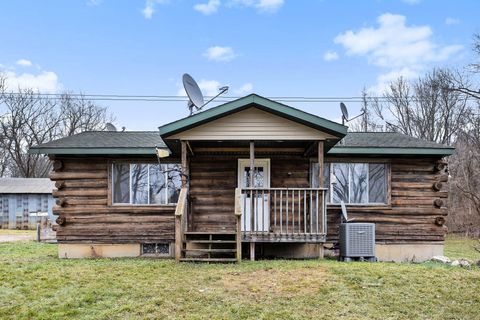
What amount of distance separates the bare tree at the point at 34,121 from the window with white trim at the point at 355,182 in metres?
32.6

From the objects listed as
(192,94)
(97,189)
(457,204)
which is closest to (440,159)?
(192,94)

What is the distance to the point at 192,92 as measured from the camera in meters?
11.3

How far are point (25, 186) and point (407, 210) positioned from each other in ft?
83.9

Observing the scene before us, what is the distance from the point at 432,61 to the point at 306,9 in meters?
13.1

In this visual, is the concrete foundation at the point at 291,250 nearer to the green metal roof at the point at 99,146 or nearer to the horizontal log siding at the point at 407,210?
the horizontal log siding at the point at 407,210

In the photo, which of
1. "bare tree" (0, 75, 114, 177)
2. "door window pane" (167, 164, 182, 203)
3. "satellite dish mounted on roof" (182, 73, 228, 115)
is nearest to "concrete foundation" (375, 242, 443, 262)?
"door window pane" (167, 164, 182, 203)

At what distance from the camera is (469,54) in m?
21.3

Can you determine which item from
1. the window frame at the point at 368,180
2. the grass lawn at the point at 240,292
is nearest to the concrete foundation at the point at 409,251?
the window frame at the point at 368,180

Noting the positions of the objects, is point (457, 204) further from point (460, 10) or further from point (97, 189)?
point (97, 189)

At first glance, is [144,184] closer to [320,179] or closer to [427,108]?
[320,179]

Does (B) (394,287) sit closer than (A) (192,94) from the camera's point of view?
Yes

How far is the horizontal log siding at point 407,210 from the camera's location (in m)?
11.1

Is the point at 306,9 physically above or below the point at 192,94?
above

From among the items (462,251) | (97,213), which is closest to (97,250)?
(97,213)
